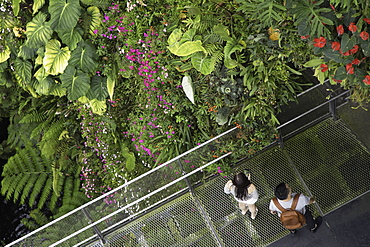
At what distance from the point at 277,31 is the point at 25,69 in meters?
4.12

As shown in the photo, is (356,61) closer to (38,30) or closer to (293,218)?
(293,218)

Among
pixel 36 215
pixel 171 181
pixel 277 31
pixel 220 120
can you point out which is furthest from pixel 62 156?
pixel 277 31

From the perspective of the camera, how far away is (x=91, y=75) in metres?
6.07

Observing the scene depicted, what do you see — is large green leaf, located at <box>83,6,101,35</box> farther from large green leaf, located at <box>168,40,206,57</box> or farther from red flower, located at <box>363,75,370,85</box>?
red flower, located at <box>363,75,370,85</box>

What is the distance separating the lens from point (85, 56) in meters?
5.76

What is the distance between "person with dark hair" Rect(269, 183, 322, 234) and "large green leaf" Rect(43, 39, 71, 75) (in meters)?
3.67

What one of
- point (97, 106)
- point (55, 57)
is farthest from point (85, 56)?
point (97, 106)

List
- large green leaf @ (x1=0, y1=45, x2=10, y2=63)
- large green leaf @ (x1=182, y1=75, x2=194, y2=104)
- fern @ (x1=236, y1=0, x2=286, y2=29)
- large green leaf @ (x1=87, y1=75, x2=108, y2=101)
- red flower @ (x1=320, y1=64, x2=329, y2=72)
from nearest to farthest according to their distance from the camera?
red flower @ (x1=320, y1=64, x2=329, y2=72) → fern @ (x1=236, y1=0, x2=286, y2=29) → large green leaf @ (x1=182, y1=75, x2=194, y2=104) → large green leaf @ (x1=87, y1=75, x2=108, y2=101) → large green leaf @ (x1=0, y1=45, x2=10, y2=63)

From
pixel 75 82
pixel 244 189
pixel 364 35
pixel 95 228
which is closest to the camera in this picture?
pixel 364 35

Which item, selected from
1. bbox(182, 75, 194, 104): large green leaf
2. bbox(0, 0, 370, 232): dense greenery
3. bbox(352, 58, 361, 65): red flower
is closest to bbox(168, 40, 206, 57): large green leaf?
bbox(0, 0, 370, 232): dense greenery

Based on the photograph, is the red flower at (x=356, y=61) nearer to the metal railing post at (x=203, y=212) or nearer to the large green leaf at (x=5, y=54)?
the metal railing post at (x=203, y=212)

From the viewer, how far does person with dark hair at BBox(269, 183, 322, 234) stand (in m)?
4.10

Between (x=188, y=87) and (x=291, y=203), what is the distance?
1.98m

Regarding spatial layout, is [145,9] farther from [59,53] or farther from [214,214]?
[214,214]
